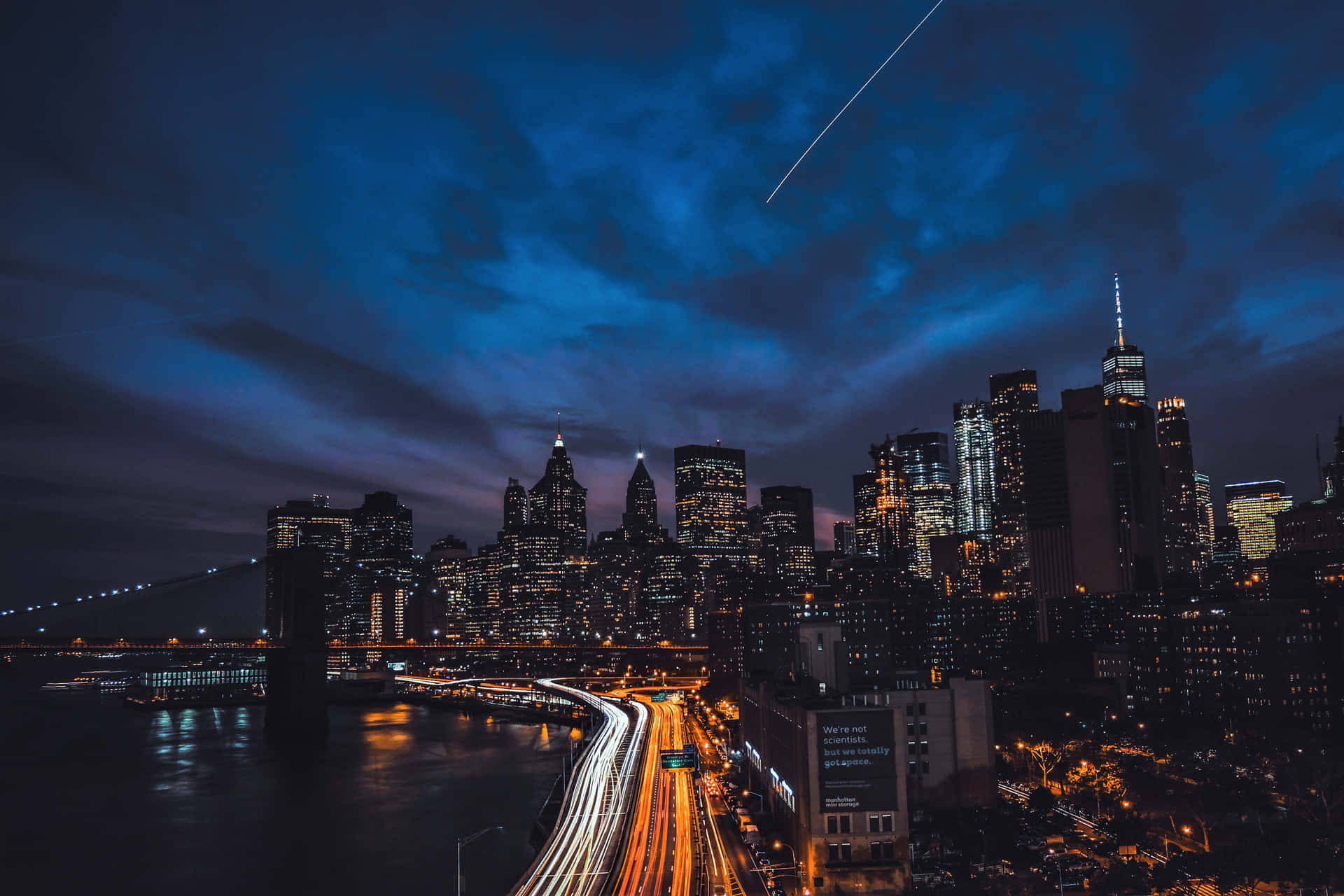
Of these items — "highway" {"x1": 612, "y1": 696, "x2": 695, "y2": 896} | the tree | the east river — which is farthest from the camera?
the tree

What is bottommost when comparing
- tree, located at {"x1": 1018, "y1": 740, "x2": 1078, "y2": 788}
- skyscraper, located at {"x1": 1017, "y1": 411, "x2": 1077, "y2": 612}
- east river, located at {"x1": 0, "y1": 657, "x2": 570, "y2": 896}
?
east river, located at {"x1": 0, "y1": 657, "x2": 570, "y2": 896}

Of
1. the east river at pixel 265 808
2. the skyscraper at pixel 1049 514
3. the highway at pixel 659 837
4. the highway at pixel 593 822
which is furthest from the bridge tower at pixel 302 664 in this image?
the skyscraper at pixel 1049 514

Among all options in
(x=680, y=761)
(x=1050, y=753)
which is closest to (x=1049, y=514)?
(x=1050, y=753)

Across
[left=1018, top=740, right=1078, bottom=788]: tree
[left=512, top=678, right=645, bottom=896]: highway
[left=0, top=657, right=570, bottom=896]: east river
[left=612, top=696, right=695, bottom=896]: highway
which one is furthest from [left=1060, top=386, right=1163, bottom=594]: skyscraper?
[left=612, top=696, right=695, bottom=896]: highway

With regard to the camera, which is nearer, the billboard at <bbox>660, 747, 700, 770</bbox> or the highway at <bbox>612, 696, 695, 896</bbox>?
the highway at <bbox>612, 696, 695, 896</bbox>

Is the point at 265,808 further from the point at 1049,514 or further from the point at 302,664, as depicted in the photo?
the point at 1049,514

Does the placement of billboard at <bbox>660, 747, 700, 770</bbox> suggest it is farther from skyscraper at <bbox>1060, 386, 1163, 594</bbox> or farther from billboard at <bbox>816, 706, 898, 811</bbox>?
skyscraper at <bbox>1060, 386, 1163, 594</bbox>

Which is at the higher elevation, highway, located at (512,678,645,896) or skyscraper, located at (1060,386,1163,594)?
skyscraper, located at (1060,386,1163,594)

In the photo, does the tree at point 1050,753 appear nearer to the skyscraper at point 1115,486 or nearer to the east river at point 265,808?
the east river at point 265,808

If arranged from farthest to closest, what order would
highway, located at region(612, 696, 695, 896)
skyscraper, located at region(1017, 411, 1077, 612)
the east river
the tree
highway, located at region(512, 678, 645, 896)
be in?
skyscraper, located at region(1017, 411, 1077, 612), the tree, the east river, highway, located at region(512, 678, 645, 896), highway, located at region(612, 696, 695, 896)
